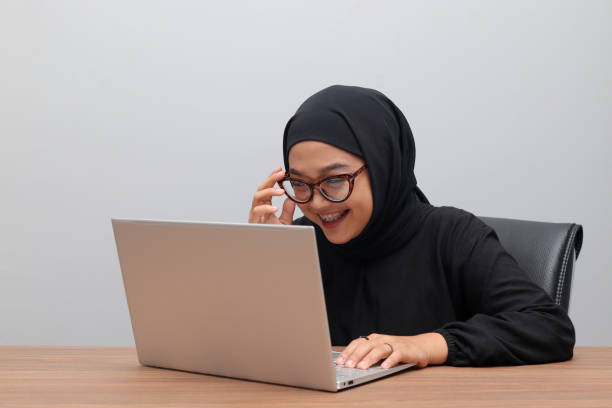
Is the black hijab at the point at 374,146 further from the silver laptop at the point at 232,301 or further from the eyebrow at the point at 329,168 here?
the silver laptop at the point at 232,301

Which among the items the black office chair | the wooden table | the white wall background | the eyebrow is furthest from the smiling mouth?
the white wall background

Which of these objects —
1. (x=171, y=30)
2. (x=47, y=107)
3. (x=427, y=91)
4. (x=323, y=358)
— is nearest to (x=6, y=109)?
(x=47, y=107)

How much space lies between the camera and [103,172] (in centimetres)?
265

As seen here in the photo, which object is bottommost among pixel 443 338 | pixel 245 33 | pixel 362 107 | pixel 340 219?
pixel 443 338

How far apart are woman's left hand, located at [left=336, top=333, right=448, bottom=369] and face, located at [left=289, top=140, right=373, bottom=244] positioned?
0.44 metres

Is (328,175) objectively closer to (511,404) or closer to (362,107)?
(362,107)

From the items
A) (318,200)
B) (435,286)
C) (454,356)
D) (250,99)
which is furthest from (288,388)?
(250,99)

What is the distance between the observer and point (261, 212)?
5.67 ft

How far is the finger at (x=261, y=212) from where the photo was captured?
1.71 metres

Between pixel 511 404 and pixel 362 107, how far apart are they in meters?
0.87

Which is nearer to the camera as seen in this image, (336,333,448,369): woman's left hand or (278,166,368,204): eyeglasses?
(336,333,448,369): woman's left hand

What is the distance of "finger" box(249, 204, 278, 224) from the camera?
171 centimetres

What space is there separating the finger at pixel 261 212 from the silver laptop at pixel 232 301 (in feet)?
1.77

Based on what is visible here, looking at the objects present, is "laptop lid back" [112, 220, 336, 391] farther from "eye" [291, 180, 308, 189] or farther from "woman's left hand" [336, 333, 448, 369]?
"eye" [291, 180, 308, 189]
